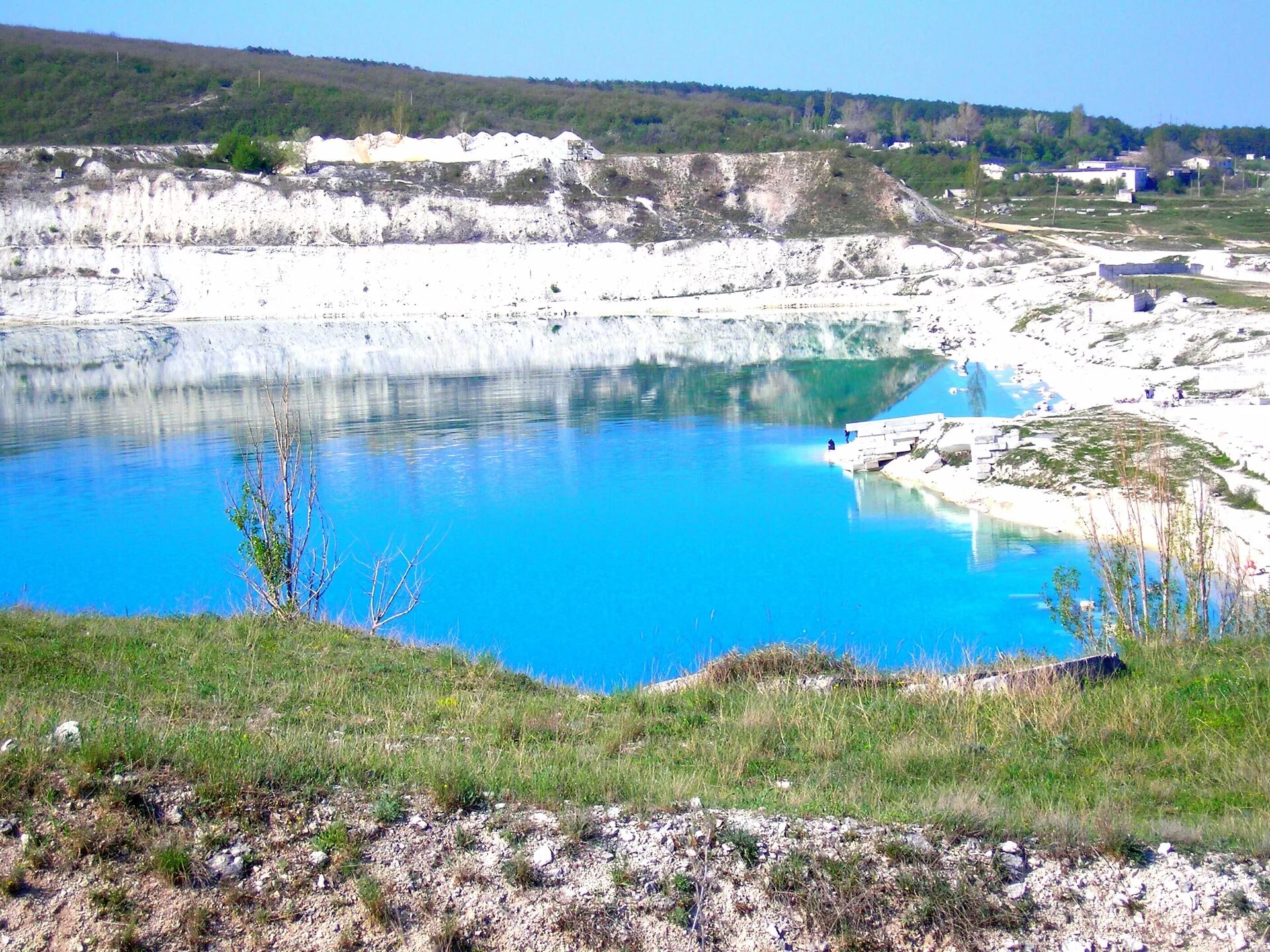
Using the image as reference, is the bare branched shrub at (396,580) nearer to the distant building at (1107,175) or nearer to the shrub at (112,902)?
the shrub at (112,902)

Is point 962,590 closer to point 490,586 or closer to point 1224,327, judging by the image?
point 490,586

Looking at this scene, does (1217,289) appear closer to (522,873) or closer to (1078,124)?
(522,873)

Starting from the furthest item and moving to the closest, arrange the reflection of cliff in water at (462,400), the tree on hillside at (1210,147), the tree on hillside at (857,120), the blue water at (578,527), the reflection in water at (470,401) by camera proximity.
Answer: the tree on hillside at (857,120) < the tree on hillside at (1210,147) < the reflection of cliff in water at (462,400) < the reflection in water at (470,401) < the blue water at (578,527)

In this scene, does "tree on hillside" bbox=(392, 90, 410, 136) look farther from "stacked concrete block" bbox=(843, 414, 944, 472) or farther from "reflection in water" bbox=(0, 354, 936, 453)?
"stacked concrete block" bbox=(843, 414, 944, 472)

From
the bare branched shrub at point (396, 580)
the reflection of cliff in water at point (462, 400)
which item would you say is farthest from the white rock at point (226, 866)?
the reflection of cliff in water at point (462, 400)

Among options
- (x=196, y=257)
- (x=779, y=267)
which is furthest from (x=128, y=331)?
(x=779, y=267)

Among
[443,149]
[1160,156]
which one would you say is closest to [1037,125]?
[1160,156]
